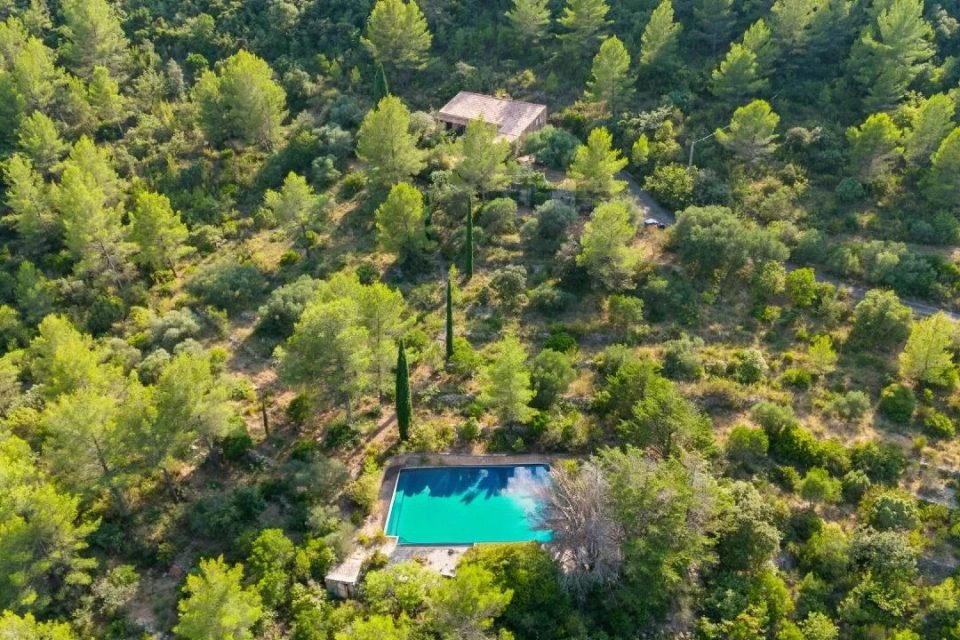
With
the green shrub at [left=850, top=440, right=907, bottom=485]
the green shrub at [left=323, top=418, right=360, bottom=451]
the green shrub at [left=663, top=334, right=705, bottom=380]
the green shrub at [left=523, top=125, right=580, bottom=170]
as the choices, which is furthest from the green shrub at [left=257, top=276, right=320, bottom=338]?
the green shrub at [left=850, top=440, right=907, bottom=485]

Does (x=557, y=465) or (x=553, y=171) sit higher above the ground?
(x=553, y=171)

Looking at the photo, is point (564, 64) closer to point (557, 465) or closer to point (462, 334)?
point (462, 334)

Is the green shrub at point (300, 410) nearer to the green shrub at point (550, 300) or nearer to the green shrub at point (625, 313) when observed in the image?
the green shrub at point (550, 300)

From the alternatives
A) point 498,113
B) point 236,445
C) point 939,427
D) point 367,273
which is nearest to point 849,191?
point 939,427

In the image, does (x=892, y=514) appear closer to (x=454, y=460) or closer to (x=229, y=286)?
(x=454, y=460)

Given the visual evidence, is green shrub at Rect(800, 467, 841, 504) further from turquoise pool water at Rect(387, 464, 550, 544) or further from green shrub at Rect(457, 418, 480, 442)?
green shrub at Rect(457, 418, 480, 442)

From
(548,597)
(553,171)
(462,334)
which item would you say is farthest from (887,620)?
(553,171)
